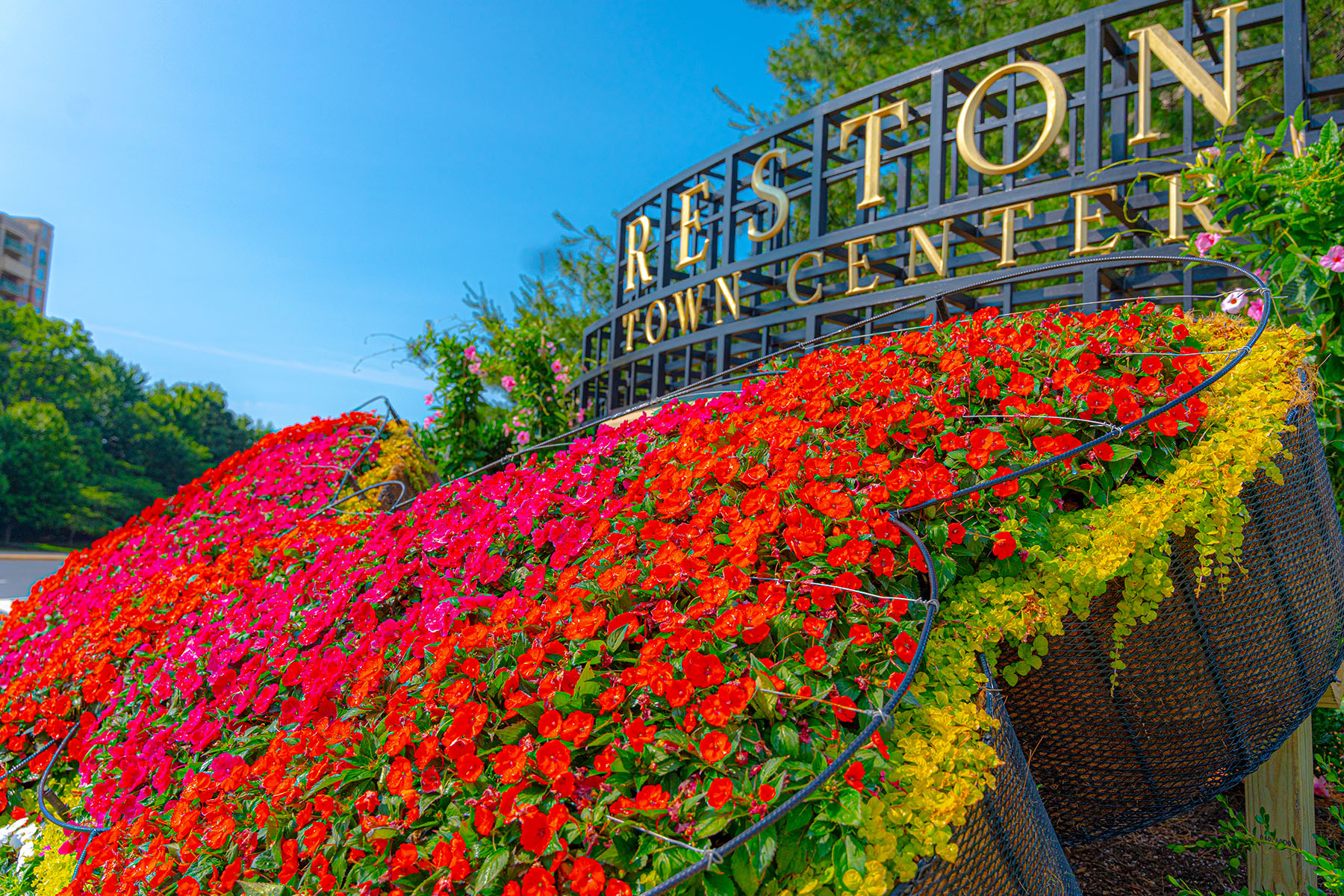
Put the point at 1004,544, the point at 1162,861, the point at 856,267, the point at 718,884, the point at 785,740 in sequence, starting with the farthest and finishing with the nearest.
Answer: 1. the point at 856,267
2. the point at 1162,861
3. the point at 1004,544
4. the point at 785,740
5. the point at 718,884

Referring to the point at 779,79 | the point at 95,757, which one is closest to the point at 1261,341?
the point at 95,757

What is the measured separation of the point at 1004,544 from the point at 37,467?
3650 cm

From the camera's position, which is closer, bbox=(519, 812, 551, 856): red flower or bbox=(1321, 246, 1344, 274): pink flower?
bbox=(519, 812, 551, 856): red flower

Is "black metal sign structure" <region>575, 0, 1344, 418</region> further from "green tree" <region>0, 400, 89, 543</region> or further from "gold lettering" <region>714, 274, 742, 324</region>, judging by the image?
"green tree" <region>0, 400, 89, 543</region>

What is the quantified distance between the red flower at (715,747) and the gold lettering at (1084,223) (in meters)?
4.04

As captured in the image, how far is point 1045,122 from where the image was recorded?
447 cm

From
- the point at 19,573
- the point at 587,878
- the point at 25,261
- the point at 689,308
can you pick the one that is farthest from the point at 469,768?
the point at 25,261

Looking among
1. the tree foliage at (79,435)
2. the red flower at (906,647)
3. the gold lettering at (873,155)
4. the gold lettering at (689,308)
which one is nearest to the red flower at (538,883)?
the red flower at (906,647)

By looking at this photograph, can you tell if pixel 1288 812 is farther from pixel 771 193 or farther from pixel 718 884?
pixel 771 193

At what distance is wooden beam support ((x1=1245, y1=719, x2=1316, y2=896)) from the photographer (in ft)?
7.22

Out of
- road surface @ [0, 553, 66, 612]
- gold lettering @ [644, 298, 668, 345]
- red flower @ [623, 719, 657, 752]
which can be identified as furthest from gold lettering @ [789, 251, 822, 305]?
road surface @ [0, 553, 66, 612]

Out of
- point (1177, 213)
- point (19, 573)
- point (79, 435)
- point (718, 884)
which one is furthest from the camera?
point (79, 435)

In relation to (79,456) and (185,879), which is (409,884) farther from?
(79,456)

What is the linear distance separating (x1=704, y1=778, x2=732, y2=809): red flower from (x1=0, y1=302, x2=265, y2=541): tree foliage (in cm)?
3476
